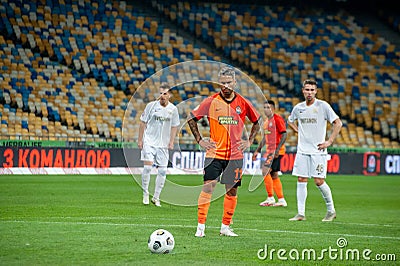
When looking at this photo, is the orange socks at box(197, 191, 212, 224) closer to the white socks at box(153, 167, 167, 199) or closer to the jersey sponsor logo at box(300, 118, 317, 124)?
the jersey sponsor logo at box(300, 118, 317, 124)

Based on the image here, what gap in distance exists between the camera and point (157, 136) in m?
16.9

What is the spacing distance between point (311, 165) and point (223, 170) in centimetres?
349

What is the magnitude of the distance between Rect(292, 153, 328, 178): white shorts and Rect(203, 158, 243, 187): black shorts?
10.9 ft

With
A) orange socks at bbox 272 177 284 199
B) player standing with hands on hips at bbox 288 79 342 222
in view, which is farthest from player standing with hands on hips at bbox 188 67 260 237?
orange socks at bbox 272 177 284 199

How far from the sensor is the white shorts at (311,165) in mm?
14320

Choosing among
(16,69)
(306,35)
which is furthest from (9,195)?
(306,35)

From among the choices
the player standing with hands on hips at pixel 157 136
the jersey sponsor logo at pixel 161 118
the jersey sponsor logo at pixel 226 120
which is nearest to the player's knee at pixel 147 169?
the player standing with hands on hips at pixel 157 136

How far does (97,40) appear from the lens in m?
34.2

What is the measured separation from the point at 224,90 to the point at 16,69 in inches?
836

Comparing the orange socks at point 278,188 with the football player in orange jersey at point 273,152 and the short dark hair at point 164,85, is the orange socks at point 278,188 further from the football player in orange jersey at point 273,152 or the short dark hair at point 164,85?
the short dark hair at point 164,85

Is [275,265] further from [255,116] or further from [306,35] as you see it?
[306,35]

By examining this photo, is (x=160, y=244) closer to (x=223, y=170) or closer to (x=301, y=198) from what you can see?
(x=223, y=170)

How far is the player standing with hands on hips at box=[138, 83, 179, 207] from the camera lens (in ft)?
54.7

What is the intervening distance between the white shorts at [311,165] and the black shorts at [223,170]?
3310 mm
